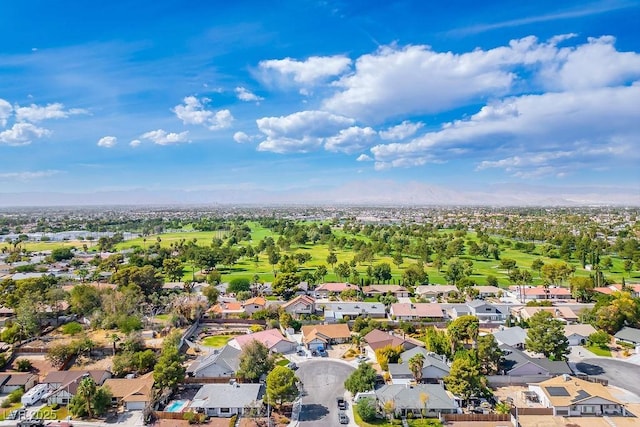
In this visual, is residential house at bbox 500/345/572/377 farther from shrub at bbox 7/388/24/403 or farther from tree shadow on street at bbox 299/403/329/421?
shrub at bbox 7/388/24/403

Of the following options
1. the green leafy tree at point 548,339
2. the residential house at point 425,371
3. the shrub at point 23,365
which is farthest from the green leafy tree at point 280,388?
the shrub at point 23,365

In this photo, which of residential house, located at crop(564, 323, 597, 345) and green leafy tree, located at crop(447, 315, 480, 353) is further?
residential house, located at crop(564, 323, 597, 345)

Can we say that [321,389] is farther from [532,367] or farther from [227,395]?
[532,367]

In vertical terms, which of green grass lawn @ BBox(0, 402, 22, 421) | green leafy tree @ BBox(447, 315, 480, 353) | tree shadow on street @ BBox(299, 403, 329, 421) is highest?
green leafy tree @ BBox(447, 315, 480, 353)

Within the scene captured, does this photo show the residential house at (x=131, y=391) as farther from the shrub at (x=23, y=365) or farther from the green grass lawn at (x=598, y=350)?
the green grass lawn at (x=598, y=350)

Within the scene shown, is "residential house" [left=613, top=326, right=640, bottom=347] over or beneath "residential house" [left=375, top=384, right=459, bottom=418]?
→ over

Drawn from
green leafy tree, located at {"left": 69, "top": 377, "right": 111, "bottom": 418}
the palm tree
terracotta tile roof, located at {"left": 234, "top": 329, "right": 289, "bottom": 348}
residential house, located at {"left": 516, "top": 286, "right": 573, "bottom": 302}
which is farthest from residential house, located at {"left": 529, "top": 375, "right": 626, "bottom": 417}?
green leafy tree, located at {"left": 69, "top": 377, "right": 111, "bottom": 418}

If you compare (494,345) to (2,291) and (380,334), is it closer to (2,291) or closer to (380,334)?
(380,334)
